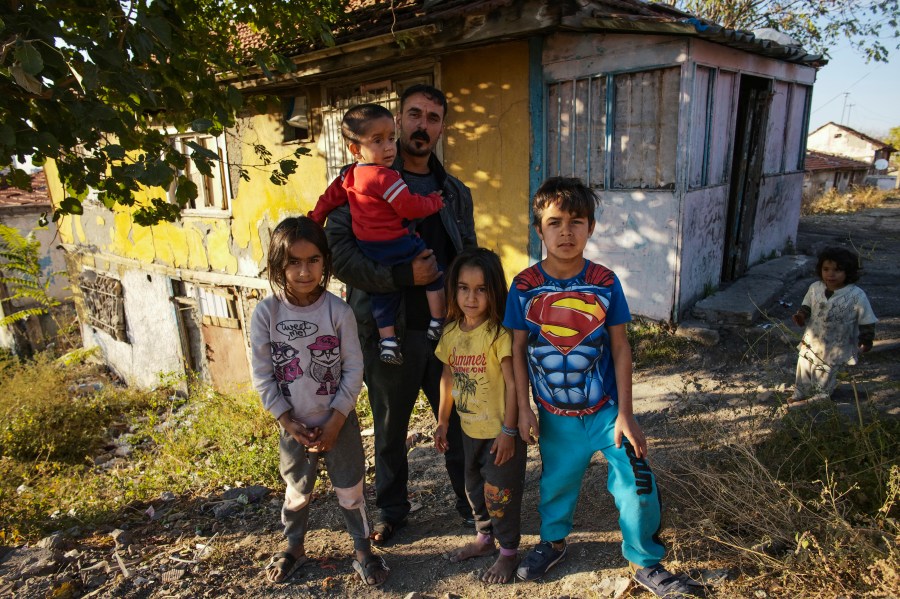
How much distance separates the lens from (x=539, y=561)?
238 cm

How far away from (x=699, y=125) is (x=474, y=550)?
174 inches

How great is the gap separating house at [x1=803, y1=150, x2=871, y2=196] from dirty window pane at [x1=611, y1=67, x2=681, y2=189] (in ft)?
64.8

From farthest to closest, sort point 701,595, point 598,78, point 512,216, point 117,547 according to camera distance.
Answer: point 512,216
point 598,78
point 117,547
point 701,595

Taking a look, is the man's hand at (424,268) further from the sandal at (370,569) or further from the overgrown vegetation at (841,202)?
the overgrown vegetation at (841,202)

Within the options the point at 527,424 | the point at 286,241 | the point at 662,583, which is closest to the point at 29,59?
the point at 286,241

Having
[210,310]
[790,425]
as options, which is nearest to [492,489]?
[790,425]

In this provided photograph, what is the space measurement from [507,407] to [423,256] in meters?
0.77

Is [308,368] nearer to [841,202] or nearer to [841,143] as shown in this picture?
[841,202]

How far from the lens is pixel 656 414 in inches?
163

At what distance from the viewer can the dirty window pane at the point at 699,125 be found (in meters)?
4.91

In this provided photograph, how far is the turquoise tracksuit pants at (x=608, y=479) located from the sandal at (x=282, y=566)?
3.92 ft

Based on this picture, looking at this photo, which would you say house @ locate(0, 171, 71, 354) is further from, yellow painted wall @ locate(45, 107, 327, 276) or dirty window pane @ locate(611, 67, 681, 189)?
dirty window pane @ locate(611, 67, 681, 189)

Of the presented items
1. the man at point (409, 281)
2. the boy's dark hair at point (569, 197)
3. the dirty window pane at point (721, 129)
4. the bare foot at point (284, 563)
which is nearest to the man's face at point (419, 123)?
the man at point (409, 281)

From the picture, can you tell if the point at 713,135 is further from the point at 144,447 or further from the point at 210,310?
the point at 210,310
